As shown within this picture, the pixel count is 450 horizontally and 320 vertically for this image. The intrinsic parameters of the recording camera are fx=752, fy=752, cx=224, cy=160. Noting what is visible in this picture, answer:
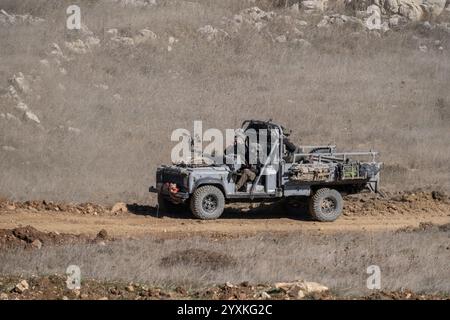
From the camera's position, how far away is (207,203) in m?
16.5

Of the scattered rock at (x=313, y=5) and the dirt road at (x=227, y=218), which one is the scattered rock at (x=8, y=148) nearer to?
the dirt road at (x=227, y=218)

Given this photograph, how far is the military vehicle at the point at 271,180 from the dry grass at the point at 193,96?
325 centimetres

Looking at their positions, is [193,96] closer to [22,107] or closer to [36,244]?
[22,107]

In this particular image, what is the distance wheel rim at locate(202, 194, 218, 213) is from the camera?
16453mm

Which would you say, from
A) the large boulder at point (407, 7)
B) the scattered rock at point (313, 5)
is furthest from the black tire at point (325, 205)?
the large boulder at point (407, 7)

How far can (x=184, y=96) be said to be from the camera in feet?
100

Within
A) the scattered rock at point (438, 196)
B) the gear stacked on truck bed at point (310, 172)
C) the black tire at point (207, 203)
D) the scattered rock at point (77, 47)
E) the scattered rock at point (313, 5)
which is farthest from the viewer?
the scattered rock at point (313, 5)

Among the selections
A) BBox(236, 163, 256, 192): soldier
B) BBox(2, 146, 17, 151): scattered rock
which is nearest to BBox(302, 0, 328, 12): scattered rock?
BBox(2, 146, 17, 151): scattered rock

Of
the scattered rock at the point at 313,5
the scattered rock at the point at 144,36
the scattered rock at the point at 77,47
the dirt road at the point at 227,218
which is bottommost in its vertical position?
the dirt road at the point at 227,218

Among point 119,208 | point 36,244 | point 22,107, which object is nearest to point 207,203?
point 119,208

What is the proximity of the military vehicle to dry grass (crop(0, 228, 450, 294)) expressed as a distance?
166 centimetres

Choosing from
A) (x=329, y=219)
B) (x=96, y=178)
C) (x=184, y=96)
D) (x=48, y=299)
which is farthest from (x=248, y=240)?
(x=184, y=96)

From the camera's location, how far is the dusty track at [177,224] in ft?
51.1

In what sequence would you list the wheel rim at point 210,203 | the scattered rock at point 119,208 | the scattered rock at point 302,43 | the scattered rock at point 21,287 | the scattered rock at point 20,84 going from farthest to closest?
the scattered rock at point 302,43
the scattered rock at point 20,84
the scattered rock at point 119,208
the wheel rim at point 210,203
the scattered rock at point 21,287
